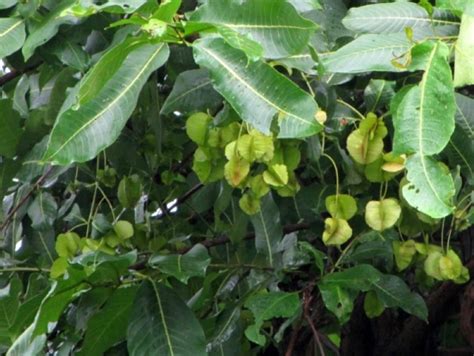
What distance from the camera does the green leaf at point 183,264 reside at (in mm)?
1643

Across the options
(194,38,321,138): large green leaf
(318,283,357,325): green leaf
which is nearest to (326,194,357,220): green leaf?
(318,283,357,325): green leaf

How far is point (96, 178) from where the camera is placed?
2072 mm

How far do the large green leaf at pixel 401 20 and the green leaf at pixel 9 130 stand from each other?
705 millimetres

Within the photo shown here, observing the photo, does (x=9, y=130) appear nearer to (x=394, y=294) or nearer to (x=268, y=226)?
(x=268, y=226)

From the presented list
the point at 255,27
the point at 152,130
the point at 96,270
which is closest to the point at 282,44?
the point at 255,27

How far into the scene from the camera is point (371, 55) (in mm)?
1378

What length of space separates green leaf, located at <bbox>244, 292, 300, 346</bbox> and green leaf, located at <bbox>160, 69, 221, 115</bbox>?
0.31 meters

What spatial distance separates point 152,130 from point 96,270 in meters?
0.47

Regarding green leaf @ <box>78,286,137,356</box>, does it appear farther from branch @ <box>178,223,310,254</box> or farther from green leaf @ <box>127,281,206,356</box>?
branch @ <box>178,223,310,254</box>

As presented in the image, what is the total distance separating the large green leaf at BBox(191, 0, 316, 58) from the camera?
133 centimetres

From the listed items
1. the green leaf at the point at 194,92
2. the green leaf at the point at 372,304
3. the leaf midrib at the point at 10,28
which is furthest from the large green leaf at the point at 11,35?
the green leaf at the point at 372,304

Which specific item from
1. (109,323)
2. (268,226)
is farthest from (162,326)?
(268,226)

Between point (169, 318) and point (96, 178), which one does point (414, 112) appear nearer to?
point (169, 318)

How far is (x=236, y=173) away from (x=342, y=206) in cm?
20
